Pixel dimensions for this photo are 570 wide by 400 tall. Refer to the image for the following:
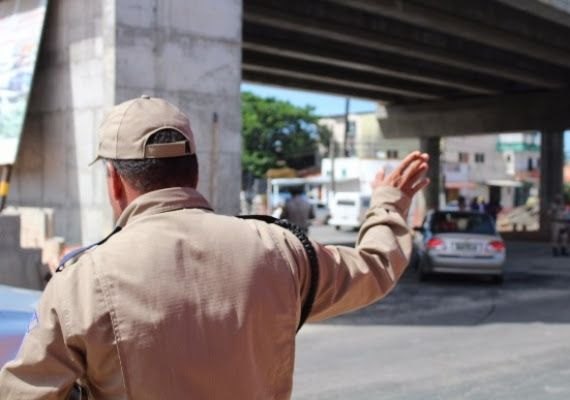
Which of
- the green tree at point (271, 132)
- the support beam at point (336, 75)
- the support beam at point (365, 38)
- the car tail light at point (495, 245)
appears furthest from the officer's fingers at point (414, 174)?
the green tree at point (271, 132)

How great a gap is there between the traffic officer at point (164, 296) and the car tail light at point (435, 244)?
44.3 ft

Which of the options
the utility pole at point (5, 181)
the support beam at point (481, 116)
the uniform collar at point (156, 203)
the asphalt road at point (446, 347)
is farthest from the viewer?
the support beam at point (481, 116)

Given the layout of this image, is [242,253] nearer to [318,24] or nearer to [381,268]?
[381,268]

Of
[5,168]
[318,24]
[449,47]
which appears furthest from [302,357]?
[449,47]

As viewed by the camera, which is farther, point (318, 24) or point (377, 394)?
point (318, 24)

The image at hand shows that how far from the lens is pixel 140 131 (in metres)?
1.86

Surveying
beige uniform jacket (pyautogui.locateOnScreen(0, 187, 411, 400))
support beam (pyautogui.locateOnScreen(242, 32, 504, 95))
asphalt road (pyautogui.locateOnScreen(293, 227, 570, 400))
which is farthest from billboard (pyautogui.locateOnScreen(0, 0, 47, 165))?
beige uniform jacket (pyautogui.locateOnScreen(0, 187, 411, 400))

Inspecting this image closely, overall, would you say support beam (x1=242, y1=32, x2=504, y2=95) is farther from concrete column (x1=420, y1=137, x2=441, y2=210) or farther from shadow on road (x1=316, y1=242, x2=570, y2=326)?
shadow on road (x1=316, y1=242, x2=570, y2=326)

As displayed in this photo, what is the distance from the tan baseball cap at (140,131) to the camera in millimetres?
1856

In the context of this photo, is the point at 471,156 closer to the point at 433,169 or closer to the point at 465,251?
the point at 433,169

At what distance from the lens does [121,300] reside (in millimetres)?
1692

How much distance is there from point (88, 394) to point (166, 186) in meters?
0.52

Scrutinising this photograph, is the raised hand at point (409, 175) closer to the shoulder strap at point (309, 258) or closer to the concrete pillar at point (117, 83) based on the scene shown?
the shoulder strap at point (309, 258)

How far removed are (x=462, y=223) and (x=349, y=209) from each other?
2193 centimetres
